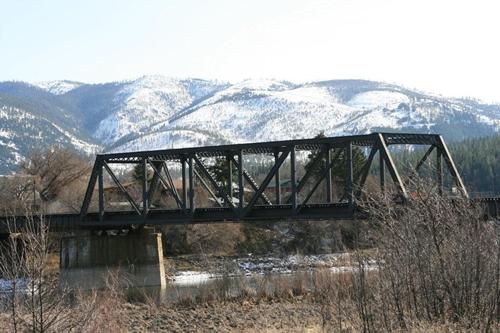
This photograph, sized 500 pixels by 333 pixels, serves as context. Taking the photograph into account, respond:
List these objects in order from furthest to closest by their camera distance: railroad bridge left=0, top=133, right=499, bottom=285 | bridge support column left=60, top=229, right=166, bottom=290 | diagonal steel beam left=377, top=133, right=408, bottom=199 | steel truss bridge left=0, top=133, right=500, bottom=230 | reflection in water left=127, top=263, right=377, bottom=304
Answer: bridge support column left=60, top=229, right=166, bottom=290 < railroad bridge left=0, top=133, right=499, bottom=285 < steel truss bridge left=0, top=133, right=500, bottom=230 < reflection in water left=127, top=263, right=377, bottom=304 < diagonal steel beam left=377, top=133, right=408, bottom=199

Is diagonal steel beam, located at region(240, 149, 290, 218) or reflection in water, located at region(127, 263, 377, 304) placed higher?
diagonal steel beam, located at region(240, 149, 290, 218)

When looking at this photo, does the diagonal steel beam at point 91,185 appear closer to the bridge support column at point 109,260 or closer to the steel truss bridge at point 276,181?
the steel truss bridge at point 276,181

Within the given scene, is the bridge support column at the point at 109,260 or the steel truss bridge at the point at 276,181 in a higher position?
the steel truss bridge at the point at 276,181

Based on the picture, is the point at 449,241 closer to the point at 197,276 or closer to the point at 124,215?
the point at 124,215

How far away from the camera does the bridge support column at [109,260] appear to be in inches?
2285

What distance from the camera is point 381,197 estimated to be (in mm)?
27312

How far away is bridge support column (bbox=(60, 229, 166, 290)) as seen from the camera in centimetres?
5803

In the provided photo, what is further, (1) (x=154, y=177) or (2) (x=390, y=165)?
(1) (x=154, y=177)

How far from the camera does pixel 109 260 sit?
194 ft

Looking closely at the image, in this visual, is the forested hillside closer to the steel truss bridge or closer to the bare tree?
the bare tree

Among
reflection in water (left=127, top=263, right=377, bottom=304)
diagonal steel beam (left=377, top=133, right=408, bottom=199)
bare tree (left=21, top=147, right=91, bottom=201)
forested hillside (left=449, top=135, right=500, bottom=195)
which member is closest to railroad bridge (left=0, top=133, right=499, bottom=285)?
diagonal steel beam (left=377, top=133, right=408, bottom=199)

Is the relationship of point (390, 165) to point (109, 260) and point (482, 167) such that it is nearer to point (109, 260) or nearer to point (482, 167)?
point (109, 260)

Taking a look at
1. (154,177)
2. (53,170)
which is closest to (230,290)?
(154,177)

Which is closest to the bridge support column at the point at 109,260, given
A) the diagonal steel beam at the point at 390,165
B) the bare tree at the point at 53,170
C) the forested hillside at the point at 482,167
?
the diagonal steel beam at the point at 390,165
